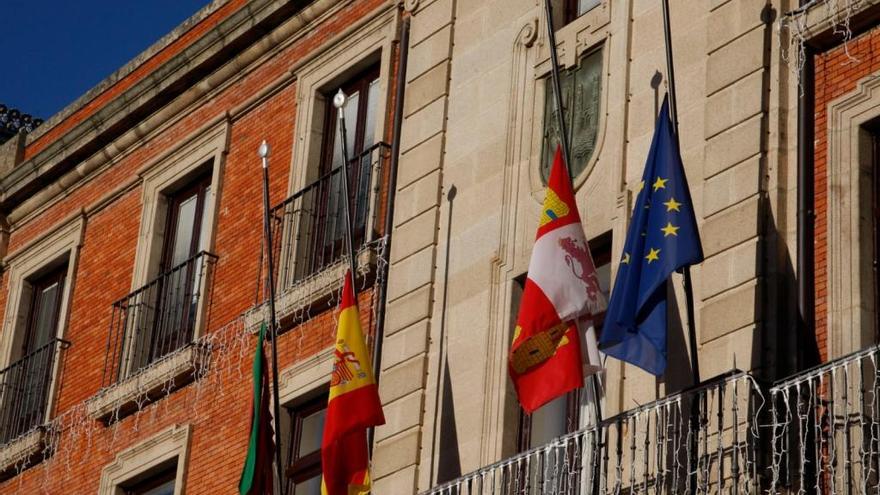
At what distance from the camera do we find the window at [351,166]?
20797 mm

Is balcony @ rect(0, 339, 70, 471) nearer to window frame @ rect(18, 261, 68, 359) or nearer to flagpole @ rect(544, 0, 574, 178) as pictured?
window frame @ rect(18, 261, 68, 359)

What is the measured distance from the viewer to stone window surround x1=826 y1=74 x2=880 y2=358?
15.1 m

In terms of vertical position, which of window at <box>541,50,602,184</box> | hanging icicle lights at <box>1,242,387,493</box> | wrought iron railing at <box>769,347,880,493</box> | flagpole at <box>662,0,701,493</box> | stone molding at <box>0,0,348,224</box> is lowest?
wrought iron railing at <box>769,347,880,493</box>

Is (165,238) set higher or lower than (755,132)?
higher

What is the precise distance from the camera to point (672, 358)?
16.1 meters

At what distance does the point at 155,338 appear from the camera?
22984mm

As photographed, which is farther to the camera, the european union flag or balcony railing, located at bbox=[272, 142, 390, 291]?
balcony railing, located at bbox=[272, 142, 390, 291]

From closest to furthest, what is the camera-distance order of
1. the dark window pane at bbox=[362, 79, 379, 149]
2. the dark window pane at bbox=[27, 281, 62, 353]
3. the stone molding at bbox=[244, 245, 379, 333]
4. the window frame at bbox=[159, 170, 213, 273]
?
the stone molding at bbox=[244, 245, 379, 333] → the dark window pane at bbox=[362, 79, 379, 149] → the window frame at bbox=[159, 170, 213, 273] → the dark window pane at bbox=[27, 281, 62, 353]

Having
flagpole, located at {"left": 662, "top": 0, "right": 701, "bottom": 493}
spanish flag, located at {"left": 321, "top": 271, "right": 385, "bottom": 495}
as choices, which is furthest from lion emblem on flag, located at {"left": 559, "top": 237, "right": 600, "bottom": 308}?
spanish flag, located at {"left": 321, "top": 271, "right": 385, "bottom": 495}

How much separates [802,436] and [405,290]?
5445mm

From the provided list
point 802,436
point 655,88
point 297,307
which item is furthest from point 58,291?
point 802,436

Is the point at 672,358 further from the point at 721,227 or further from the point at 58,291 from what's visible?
the point at 58,291

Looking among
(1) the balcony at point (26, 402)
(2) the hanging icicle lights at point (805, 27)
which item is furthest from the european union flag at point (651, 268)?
(1) the balcony at point (26, 402)

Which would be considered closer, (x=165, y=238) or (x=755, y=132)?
(x=755, y=132)
